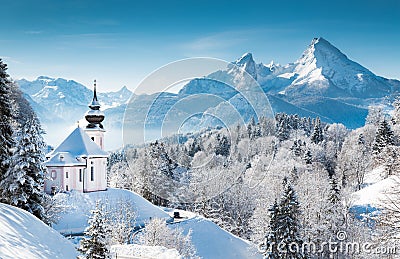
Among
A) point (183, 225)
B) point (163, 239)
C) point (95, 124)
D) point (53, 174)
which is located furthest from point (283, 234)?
point (95, 124)

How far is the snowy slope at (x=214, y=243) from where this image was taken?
30642 millimetres

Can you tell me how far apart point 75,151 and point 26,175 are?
15.1 m

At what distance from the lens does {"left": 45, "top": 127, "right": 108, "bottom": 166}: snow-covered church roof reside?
34.2m

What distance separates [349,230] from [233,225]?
13937 mm

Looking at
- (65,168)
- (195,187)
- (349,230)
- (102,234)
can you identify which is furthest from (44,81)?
(102,234)

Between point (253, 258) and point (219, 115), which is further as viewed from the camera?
point (219, 115)

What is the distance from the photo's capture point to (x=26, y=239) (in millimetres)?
13133

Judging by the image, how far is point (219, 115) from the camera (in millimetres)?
34344

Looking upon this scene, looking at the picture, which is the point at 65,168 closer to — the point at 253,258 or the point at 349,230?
the point at 253,258

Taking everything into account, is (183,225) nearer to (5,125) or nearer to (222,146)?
(5,125)

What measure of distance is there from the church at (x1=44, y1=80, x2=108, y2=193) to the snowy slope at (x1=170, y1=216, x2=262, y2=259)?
26.3ft

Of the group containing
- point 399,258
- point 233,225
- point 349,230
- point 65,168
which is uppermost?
point 399,258

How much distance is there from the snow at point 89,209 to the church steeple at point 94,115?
7.47m

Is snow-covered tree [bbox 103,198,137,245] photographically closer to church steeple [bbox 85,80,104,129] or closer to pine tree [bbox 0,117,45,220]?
pine tree [bbox 0,117,45,220]
